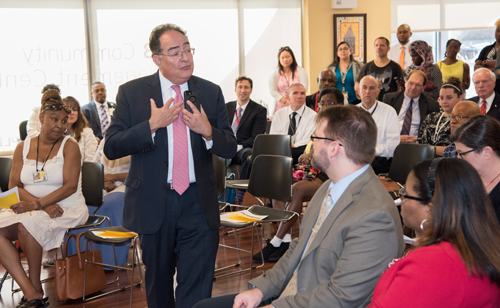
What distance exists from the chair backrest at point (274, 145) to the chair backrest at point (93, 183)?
178cm

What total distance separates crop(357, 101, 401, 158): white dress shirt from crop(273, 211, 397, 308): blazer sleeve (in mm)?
3134

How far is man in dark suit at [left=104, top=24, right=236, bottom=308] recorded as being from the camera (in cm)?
202

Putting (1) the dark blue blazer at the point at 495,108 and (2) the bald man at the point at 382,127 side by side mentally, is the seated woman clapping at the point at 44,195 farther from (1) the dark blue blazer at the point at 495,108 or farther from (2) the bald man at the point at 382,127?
(1) the dark blue blazer at the point at 495,108

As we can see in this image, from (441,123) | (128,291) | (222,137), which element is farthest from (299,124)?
(222,137)

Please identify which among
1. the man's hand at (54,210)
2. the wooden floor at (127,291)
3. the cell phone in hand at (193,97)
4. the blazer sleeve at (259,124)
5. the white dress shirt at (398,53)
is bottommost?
the wooden floor at (127,291)

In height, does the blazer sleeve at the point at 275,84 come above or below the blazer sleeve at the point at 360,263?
above

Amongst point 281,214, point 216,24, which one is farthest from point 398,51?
point 281,214

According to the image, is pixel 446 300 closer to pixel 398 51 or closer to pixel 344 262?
pixel 344 262

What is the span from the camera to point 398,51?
272 inches

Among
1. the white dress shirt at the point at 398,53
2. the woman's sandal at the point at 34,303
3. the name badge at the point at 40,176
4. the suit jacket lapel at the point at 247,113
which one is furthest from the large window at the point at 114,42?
the woman's sandal at the point at 34,303

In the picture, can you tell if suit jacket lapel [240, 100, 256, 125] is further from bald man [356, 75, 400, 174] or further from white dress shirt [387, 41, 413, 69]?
white dress shirt [387, 41, 413, 69]

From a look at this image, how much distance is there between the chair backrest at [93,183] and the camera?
12.5 feet

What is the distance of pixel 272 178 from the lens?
3891mm

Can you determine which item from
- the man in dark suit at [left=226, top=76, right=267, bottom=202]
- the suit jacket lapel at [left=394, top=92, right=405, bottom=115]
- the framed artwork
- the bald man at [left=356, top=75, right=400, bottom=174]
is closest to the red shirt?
the bald man at [left=356, top=75, right=400, bottom=174]
